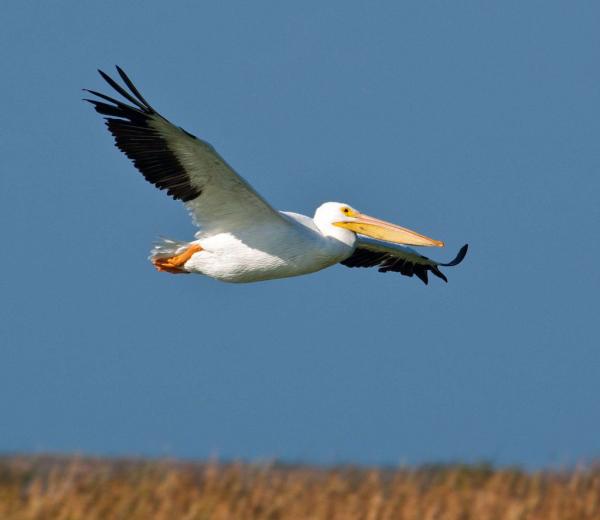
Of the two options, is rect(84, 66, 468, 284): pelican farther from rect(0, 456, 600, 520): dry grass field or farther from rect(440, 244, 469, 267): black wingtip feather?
rect(0, 456, 600, 520): dry grass field

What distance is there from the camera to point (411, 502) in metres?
10.5

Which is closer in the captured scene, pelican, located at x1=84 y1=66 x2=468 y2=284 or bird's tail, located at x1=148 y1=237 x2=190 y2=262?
pelican, located at x1=84 y1=66 x2=468 y2=284

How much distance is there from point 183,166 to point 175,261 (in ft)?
3.34

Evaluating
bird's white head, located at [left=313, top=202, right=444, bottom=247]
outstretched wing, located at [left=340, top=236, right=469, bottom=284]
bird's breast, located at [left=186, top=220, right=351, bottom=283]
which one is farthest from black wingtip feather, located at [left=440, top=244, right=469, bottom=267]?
bird's breast, located at [left=186, top=220, right=351, bottom=283]

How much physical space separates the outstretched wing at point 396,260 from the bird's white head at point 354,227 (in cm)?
49

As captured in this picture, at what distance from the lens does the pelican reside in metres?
10.4

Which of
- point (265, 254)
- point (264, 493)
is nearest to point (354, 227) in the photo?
point (265, 254)

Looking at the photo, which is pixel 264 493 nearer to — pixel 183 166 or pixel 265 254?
pixel 265 254

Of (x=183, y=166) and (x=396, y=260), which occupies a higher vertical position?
(x=396, y=260)

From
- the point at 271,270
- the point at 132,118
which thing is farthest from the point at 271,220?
the point at 132,118

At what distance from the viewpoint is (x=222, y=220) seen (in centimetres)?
1118

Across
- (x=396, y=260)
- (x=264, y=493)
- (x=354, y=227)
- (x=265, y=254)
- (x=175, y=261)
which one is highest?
(x=396, y=260)

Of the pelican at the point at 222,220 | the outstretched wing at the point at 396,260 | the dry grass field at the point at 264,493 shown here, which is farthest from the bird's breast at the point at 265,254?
the dry grass field at the point at 264,493

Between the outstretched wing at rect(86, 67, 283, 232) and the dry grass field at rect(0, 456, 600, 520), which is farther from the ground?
the outstretched wing at rect(86, 67, 283, 232)
